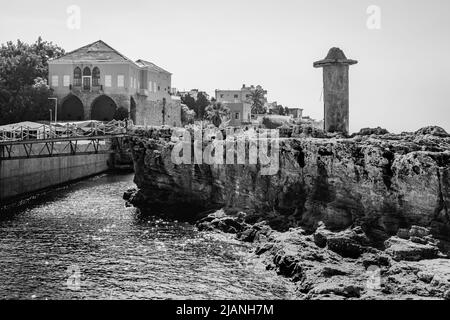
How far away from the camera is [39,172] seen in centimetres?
7338

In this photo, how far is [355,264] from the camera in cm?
3612

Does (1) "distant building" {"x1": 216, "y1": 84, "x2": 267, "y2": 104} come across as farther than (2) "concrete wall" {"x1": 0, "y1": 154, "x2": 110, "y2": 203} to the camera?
Yes

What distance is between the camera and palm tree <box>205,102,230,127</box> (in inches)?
4382

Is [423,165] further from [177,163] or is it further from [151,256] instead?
[177,163]

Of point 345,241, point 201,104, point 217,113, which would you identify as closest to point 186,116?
point 201,104

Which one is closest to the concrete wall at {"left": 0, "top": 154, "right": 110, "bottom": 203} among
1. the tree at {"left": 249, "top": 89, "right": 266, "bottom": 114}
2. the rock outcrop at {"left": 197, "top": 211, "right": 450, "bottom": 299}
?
the rock outcrop at {"left": 197, "top": 211, "right": 450, "bottom": 299}

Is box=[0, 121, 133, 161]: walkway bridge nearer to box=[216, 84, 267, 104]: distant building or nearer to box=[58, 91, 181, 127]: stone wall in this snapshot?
box=[58, 91, 181, 127]: stone wall

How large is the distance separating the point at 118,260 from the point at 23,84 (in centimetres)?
6558

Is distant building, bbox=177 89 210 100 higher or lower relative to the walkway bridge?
higher

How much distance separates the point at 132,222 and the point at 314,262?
77.2 ft

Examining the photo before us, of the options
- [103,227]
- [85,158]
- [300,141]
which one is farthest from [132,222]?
[85,158]

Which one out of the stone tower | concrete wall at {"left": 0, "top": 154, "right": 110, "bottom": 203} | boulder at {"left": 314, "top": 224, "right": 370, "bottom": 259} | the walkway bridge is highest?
the stone tower

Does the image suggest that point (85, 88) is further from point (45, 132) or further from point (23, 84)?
point (45, 132)

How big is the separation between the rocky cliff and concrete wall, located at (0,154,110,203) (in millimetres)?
15311
